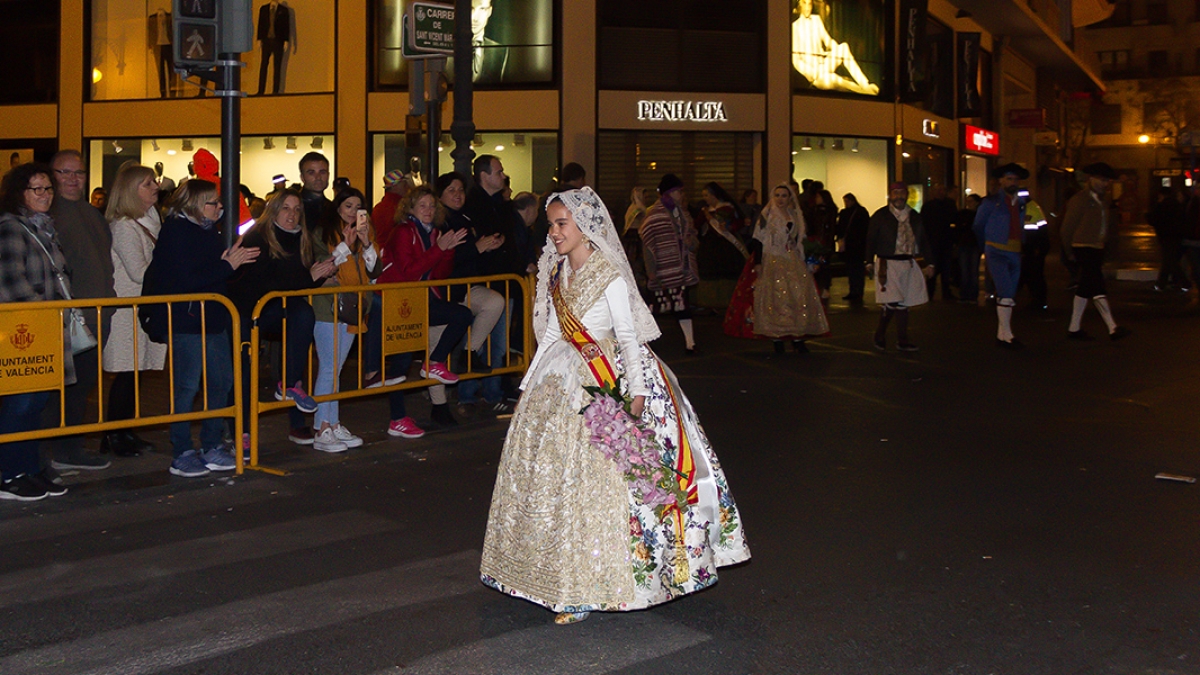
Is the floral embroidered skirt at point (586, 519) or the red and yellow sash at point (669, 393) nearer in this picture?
the floral embroidered skirt at point (586, 519)

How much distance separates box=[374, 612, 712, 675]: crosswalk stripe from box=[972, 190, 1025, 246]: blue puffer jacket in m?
10.9

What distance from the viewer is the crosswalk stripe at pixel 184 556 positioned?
19.4 feet

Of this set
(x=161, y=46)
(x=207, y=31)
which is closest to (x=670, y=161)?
(x=161, y=46)

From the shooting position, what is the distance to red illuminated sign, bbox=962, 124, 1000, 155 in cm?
3703

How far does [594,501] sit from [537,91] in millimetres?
21414

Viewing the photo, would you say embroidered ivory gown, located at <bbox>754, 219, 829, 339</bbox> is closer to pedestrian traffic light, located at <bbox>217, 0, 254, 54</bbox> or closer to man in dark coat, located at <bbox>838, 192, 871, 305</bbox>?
pedestrian traffic light, located at <bbox>217, 0, 254, 54</bbox>

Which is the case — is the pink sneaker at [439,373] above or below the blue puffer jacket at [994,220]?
below

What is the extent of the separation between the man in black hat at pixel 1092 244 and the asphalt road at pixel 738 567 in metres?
5.37

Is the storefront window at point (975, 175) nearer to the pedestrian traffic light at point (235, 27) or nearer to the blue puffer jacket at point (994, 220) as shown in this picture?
the blue puffer jacket at point (994, 220)

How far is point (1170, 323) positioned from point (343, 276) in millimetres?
13141

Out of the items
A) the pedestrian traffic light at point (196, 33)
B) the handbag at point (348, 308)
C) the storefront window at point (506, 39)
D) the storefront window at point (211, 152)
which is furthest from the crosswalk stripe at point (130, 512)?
the storefront window at point (211, 152)

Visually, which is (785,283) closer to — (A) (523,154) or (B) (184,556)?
(B) (184,556)

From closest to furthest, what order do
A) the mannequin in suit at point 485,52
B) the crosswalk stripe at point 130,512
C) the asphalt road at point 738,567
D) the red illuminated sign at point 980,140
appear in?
1. the asphalt road at point 738,567
2. the crosswalk stripe at point 130,512
3. the mannequin in suit at point 485,52
4. the red illuminated sign at point 980,140

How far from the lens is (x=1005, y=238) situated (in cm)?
1505
